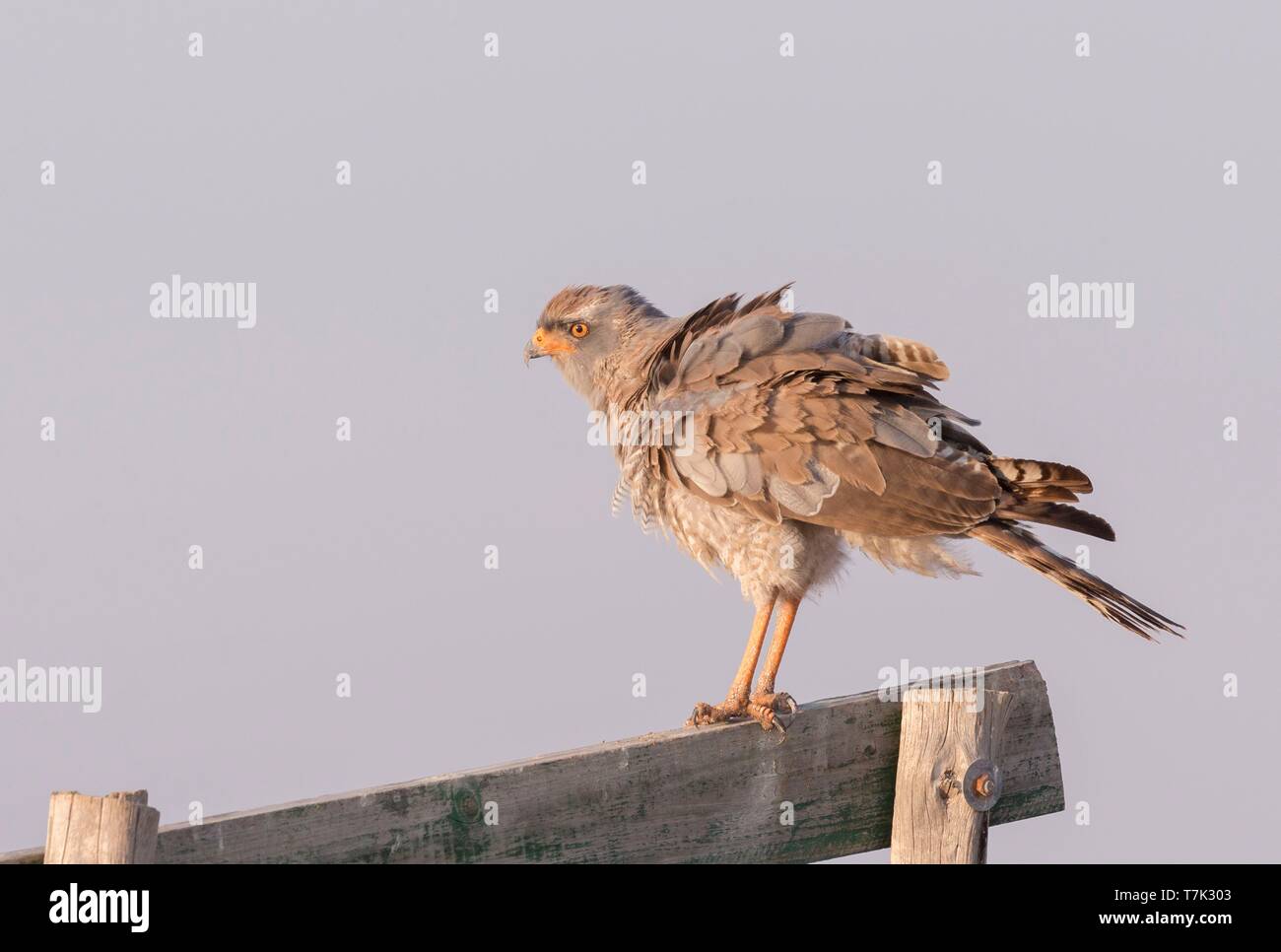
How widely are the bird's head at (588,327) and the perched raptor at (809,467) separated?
0.60 metres

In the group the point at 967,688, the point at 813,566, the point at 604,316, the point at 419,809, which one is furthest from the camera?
the point at 604,316

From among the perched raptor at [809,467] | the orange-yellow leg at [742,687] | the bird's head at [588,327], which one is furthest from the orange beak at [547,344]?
the orange-yellow leg at [742,687]

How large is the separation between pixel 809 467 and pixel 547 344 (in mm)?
1683

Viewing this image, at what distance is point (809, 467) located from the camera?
17.4ft

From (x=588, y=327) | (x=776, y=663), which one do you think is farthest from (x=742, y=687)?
(x=588, y=327)

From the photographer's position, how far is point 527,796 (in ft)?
10.9

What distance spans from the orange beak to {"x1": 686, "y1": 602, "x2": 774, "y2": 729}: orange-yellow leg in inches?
64.6

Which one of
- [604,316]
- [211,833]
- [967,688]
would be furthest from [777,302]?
[211,833]

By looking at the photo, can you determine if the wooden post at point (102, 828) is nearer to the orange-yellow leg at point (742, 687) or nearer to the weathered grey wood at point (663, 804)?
the weathered grey wood at point (663, 804)

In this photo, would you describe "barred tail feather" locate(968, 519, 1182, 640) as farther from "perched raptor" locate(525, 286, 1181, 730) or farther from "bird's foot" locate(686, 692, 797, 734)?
"bird's foot" locate(686, 692, 797, 734)

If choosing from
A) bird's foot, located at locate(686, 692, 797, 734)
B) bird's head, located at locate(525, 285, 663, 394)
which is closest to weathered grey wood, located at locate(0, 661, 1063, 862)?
bird's foot, located at locate(686, 692, 797, 734)

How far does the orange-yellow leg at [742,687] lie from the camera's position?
4.64m
